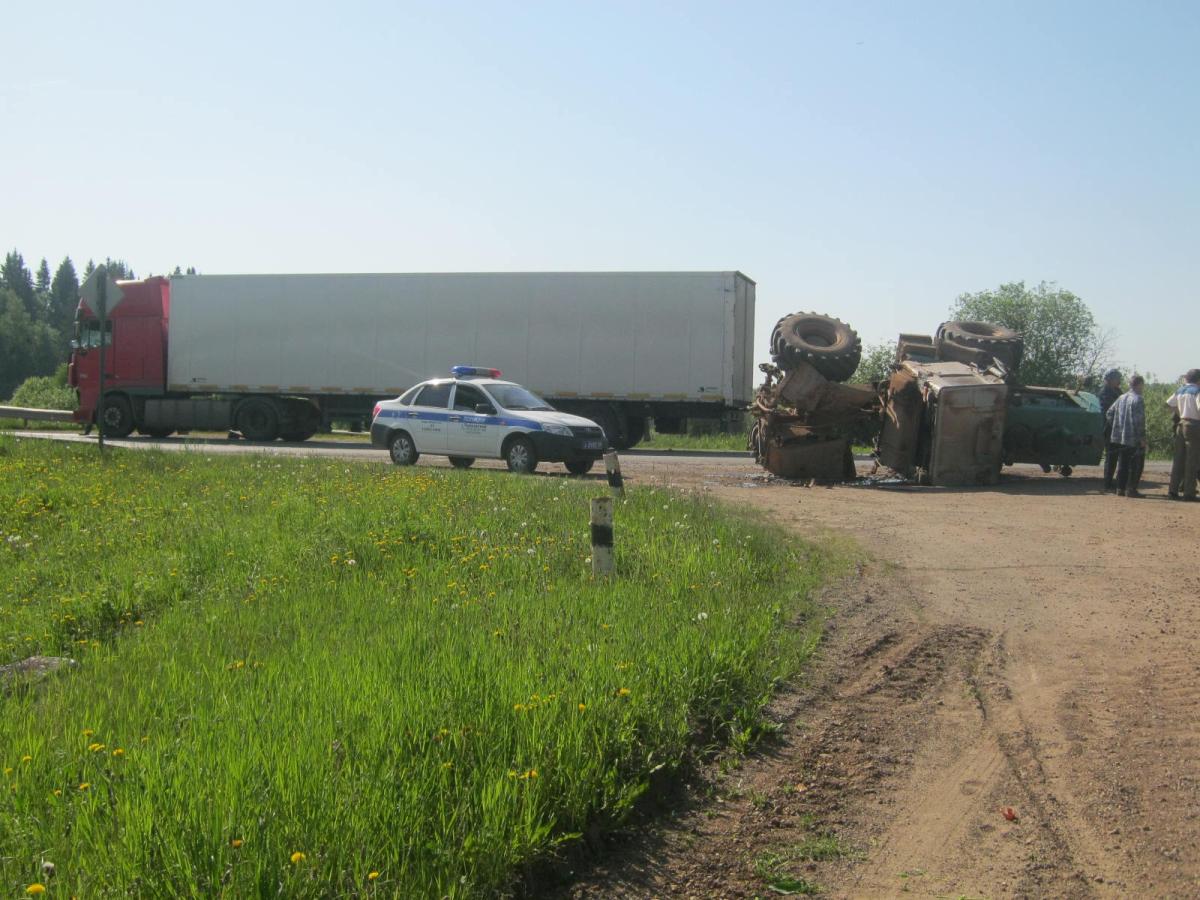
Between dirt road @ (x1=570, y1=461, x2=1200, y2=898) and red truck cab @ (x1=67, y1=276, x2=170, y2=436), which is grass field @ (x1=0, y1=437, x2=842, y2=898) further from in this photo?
red truck cab @ (x1=67, y1=276, x2=170, y2=436)

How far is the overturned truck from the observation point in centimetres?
1719

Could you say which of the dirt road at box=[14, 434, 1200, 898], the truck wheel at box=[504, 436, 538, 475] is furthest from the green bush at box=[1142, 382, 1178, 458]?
the dirt road at box=[14, 434, 1200, 898]

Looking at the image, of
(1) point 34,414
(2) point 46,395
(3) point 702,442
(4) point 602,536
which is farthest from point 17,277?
(4) point 602,536

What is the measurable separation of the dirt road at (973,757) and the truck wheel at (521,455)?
9.55 metres

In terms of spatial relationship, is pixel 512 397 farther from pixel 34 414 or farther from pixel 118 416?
pixel 34 414

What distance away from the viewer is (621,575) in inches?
342

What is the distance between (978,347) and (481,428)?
8.47m

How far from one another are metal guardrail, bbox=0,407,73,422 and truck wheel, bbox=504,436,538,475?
2238 centimetres

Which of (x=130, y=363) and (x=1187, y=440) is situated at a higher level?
(x=130, y=363)

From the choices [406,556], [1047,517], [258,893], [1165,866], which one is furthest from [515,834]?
[1047,517]

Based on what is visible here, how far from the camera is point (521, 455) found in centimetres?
1905

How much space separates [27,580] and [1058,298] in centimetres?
5851

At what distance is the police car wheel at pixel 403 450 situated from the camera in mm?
20250

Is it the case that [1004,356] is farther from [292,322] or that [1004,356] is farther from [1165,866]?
[292,322]
